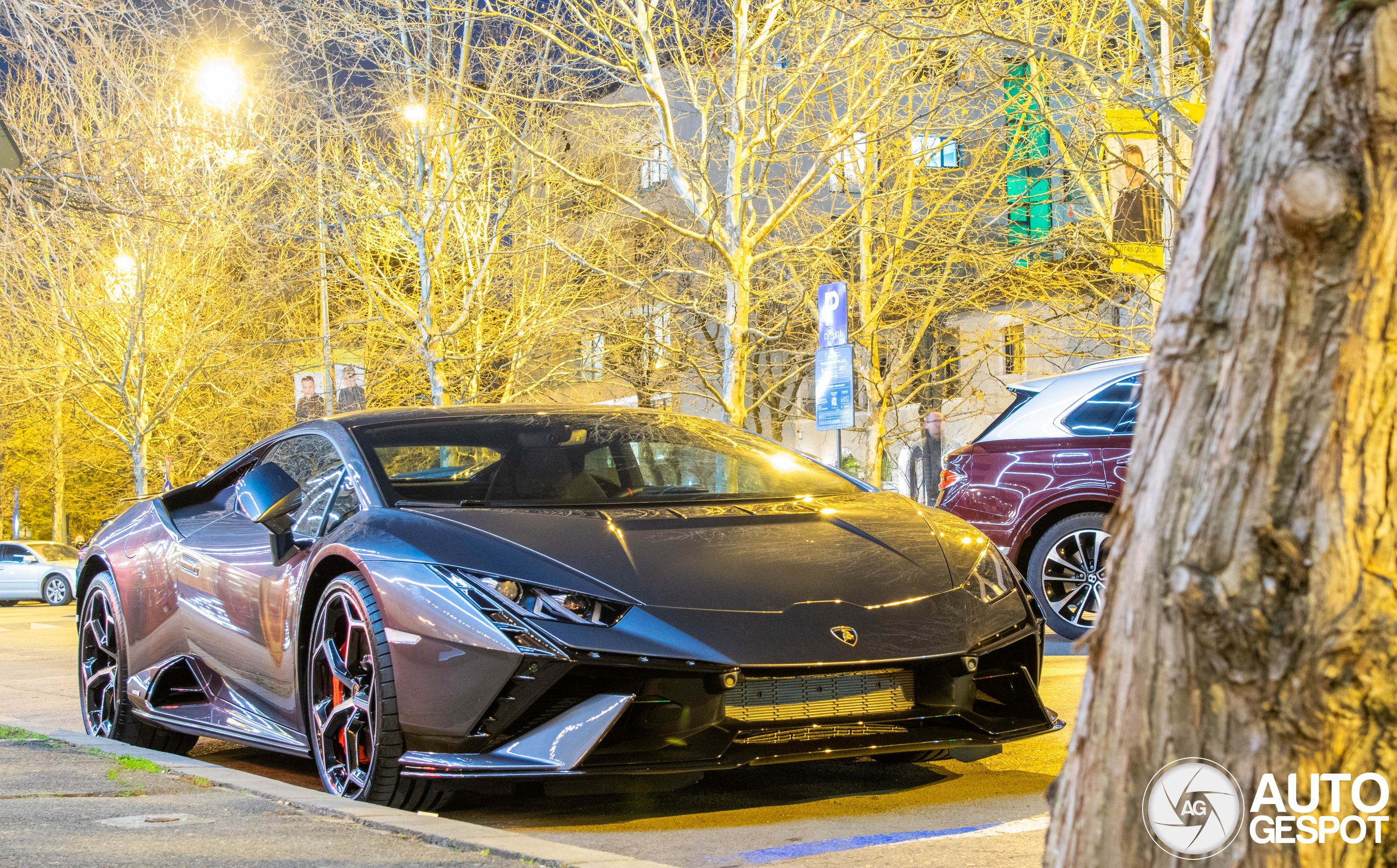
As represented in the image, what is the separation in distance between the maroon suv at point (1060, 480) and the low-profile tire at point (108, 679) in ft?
16.3

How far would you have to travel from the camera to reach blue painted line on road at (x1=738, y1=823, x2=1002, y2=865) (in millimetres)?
3973

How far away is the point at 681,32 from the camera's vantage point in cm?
1700

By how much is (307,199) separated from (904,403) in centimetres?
1061

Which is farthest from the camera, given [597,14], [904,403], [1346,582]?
[904,403]

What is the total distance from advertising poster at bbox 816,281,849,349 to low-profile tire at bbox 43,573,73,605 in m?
23.8

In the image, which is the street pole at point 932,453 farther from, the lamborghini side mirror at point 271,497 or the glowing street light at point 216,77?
the lamborghini side mirror at point 271,497

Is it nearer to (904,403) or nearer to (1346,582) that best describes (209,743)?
(1346,582)

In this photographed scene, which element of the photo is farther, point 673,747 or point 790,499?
point 790,499

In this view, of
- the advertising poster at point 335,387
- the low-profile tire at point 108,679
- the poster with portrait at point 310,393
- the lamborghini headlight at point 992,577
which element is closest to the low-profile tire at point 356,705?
the low-profile tire at point 108,679

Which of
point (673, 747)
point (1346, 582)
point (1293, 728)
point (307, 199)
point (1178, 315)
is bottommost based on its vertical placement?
point (673, 747)

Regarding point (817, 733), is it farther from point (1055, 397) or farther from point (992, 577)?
point (1055, 397)

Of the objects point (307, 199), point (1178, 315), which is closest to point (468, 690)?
point (1178, 315)

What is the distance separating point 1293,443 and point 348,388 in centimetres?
2858

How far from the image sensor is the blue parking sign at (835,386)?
12734mm
